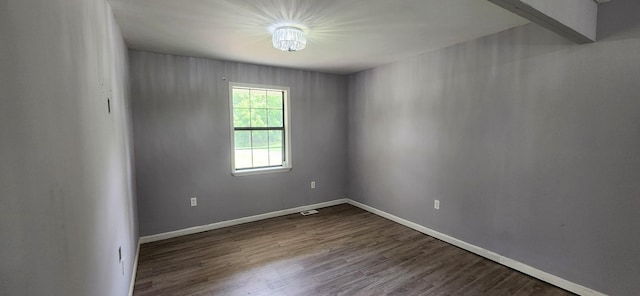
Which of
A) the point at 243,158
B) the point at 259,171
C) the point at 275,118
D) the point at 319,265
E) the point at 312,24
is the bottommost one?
the point at 319,265

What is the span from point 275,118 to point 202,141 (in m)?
1.14

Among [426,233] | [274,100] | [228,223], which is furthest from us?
[274,100]

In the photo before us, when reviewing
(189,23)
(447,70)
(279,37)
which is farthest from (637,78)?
(189,23)

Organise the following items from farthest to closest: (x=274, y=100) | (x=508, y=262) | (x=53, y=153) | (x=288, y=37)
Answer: (x=274, y=100) → (x=508, y=262) → (x=288, y=37) → (x=53, y=153)

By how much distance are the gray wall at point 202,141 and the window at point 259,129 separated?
11 centimetres

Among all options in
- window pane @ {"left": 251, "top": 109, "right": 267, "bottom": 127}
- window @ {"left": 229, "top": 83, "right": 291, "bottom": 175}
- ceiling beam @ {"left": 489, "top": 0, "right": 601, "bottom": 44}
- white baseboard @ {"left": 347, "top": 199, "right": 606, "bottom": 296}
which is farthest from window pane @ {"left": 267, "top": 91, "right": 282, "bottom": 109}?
ceiling beam @ {"left": 489, "top": 0, "right": 601, "bottom": 44}

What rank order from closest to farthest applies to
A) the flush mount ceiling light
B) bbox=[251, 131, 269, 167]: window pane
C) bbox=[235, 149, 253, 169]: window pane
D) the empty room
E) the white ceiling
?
the empty room → the white ceiling → the flush mount ceiling light → bbox=[235, 149, 253, 169]: window pane → bbox=[251, 131, 269, 167]: window pane

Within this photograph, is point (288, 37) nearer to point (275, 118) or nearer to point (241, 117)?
point (241, 117)

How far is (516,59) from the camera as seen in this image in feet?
8.13

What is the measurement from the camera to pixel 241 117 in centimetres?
384

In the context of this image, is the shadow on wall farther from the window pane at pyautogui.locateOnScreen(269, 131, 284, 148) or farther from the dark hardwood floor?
the window pane at pyautogui.locateOnScreen(269, 131, 284, 148)

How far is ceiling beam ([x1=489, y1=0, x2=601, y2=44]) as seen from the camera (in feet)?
4.92

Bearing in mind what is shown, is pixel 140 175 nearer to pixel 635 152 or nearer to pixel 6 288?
pixel 6 288

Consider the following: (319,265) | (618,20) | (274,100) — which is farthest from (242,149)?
(618,20)
